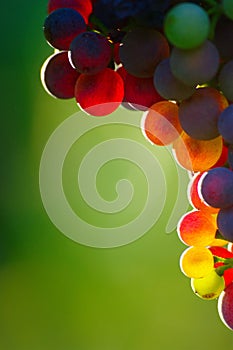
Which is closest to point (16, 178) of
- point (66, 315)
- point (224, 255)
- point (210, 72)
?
point (66, 315)

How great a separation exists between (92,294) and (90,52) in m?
0.82

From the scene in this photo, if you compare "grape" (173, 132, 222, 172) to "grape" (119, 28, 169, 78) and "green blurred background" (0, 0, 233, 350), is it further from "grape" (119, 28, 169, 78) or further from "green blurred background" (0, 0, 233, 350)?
"green blurred background" (0, 0, 233, 350)

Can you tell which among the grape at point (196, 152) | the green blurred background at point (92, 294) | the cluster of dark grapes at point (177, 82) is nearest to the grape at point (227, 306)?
the cluster of dark grapes at point (177, 82)

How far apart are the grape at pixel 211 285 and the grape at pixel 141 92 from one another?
0.60 feet

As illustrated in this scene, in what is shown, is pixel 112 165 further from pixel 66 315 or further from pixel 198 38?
pixel 198 38

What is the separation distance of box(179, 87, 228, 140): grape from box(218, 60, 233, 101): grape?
0.01 m

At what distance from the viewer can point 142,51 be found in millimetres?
649

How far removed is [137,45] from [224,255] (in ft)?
0.79

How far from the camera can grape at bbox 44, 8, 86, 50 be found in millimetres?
702

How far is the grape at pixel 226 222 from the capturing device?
2.17 ft

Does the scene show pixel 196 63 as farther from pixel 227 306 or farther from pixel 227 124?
pixel 227 306

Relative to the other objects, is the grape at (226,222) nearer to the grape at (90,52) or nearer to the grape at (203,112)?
the grape at (203,112)

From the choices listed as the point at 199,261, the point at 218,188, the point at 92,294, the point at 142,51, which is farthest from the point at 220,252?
the point at 92,294

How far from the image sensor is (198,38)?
56cm
